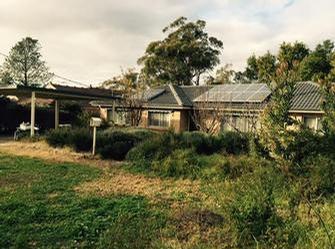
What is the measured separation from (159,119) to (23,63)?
116 ft

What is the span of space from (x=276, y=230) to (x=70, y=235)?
3152 mm

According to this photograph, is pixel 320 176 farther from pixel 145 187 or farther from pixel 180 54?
pixel 180 54

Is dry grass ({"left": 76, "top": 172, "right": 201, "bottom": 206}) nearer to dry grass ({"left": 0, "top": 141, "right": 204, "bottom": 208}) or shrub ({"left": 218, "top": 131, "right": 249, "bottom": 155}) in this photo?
dry grass ({"left": 0, "top": 141, "right": 204, "bottom": 208})

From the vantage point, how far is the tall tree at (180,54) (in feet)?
142

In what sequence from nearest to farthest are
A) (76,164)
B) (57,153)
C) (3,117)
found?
(76,164), (57,153), (3,117)

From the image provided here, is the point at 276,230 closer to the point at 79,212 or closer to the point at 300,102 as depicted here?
the point at 79,212

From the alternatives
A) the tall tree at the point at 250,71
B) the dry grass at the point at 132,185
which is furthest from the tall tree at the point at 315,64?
the dry grass at the point at 132,185

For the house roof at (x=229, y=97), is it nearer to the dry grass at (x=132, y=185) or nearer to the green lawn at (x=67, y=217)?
the dry grass at (x=132, y=185)

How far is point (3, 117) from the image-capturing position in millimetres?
Result: 27359

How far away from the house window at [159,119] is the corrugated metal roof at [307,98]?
8.95 meters

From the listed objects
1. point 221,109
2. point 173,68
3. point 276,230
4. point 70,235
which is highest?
point 173,68

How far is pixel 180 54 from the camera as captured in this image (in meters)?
43.9

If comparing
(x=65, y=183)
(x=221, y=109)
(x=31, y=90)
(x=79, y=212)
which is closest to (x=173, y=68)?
(x=221, y=109)

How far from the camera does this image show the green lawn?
18.7 ft
